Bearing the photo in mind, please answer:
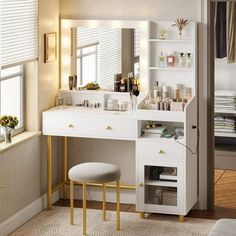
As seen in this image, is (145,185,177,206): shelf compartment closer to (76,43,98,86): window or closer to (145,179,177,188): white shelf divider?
(145,179,177,188): white shelf divider

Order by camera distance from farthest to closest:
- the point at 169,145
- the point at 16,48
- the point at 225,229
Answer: the point at 169,145, the point at 16,48, the point at 225,229

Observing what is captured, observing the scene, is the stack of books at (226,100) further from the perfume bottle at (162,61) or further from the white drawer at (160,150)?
the white drawer at (160,150)

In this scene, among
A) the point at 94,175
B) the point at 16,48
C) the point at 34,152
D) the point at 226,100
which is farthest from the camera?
the point at 226,100

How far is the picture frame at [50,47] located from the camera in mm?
6855

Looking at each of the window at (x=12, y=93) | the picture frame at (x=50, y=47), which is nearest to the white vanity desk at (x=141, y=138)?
the window at (x=12, y=93)

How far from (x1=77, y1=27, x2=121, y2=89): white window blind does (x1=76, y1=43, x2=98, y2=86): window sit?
3 centimetres

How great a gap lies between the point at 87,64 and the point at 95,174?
135cm

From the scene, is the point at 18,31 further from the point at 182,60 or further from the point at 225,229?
the point at 225,229

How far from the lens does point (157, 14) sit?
22.7ft

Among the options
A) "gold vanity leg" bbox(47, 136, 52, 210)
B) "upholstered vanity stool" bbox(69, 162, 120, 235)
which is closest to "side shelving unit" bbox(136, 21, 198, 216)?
"upholstered vanity stool" bbox(69, 162, 120, 235)

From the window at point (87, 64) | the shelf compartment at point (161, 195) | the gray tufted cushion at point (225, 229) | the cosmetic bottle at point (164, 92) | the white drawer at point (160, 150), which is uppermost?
the window at point (87, 64)

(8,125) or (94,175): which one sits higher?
(8,125)

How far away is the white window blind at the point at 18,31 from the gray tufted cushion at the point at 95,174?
1025 millimetres

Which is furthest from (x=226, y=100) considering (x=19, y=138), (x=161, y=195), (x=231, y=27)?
A: (x=19, y=138)
